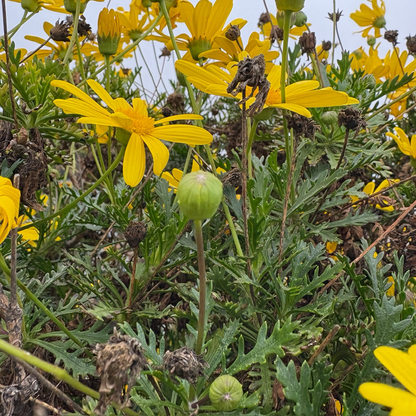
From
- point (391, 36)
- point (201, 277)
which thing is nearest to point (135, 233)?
point (201, 277)

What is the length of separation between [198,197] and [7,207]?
0.20 m

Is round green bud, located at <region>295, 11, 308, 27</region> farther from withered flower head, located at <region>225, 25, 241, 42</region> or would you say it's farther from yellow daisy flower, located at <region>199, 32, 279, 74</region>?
withered flower head, located at <region>225, 25, 241, 42</region>

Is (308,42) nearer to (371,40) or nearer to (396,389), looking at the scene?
(396,389)

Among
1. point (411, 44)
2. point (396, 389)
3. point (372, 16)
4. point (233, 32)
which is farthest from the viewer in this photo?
point (372, 16)

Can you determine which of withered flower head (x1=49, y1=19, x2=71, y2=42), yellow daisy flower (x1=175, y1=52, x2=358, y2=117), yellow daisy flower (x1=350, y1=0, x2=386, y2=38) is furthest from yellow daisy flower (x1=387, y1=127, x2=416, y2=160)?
yellow daisy flower (x1=350, y1=0, x2=386, y2=38)

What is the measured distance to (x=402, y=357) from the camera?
296mm

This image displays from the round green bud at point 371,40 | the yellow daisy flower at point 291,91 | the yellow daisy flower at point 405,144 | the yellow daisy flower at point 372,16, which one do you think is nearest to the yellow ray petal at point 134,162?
the yellow daisy flower at point 291,91

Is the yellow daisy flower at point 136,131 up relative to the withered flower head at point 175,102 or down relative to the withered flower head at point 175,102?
down

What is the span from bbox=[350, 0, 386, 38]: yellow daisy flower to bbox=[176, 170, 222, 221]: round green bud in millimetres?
1584

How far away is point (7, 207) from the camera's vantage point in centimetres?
40

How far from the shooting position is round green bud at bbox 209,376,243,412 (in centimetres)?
34

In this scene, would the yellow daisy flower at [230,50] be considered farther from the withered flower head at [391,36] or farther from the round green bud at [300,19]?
the withered flower head at [391,36]

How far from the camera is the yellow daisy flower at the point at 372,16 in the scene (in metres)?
1.59

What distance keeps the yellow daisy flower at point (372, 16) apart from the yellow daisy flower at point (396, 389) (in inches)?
63.5
